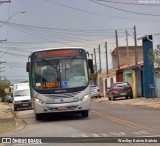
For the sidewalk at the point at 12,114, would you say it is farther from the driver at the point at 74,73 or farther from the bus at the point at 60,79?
the driver at the point at 74,73

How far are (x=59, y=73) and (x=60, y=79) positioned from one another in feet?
0.98

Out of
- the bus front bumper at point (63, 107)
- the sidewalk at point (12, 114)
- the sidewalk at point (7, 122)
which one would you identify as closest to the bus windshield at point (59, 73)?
the bus front bumper at point (63, 107)

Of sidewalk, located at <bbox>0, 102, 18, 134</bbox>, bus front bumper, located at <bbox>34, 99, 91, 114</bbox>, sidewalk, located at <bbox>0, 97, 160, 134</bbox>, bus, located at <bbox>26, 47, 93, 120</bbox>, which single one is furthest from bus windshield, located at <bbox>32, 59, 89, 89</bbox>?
sidewalk, located at <bbox>0, 97, 160, 134</bbox>

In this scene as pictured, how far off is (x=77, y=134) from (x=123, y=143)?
338 centimetres

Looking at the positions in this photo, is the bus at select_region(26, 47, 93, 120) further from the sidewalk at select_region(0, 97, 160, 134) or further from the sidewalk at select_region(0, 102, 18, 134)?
the sidewalk at select_region(0, 97, 160, 134)

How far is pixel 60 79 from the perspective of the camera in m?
23.4

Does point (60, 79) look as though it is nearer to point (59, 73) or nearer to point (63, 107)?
point (59, 73)

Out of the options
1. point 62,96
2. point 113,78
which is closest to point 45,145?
point 62,96

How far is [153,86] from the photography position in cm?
4184

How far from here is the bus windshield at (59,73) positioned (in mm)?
23281

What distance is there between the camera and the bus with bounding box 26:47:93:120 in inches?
910

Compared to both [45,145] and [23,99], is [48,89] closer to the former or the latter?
[45,145]

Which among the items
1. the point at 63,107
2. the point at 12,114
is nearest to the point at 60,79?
the point at 63,107

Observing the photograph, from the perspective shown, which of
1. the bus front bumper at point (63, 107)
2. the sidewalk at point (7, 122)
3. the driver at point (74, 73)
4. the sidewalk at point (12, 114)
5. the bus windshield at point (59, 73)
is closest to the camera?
the sidewalk at point (7, 122)
